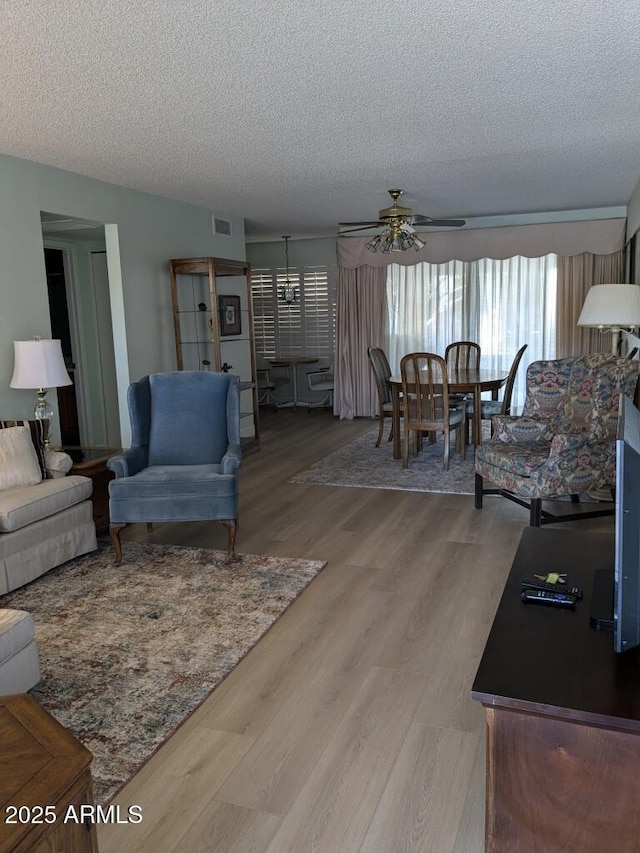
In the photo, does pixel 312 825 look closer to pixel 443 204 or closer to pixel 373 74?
pixel 373 74

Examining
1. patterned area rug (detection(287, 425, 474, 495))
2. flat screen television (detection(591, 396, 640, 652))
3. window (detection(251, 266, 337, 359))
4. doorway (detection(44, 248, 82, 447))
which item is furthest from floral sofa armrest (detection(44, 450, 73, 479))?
window (detection(251, 266, 337, 359))

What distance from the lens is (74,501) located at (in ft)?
12.6

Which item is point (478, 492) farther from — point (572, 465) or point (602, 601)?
point (602, 601)

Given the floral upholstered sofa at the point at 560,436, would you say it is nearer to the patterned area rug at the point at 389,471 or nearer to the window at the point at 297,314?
the patterned area rug at the point at 389,471

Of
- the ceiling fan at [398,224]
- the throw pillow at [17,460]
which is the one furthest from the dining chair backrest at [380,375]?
the throw pillow at [17,460]

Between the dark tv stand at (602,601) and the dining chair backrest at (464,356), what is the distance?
5.61 m

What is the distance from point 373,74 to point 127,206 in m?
3.11

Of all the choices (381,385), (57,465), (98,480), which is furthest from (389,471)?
(57,465)

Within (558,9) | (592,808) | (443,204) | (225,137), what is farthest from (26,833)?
(443,204)

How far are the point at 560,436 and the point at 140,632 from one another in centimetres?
257

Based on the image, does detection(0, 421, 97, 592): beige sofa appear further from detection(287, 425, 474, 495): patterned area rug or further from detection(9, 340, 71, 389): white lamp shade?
detection(287, 425, 474, 495): patterned area rug

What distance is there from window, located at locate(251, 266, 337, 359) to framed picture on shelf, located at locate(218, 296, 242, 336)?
296 centimetres

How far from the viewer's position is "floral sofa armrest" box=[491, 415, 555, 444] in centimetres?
454

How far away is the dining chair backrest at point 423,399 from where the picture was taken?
5812 millimetres
